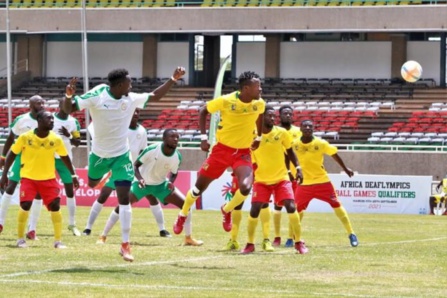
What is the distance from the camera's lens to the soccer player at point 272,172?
58.2 ft

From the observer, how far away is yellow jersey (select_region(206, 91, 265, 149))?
16.5 m

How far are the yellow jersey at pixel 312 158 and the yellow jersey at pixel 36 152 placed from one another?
3922mm

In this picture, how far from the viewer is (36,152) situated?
17.8 metres

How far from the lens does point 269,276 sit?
13.9m

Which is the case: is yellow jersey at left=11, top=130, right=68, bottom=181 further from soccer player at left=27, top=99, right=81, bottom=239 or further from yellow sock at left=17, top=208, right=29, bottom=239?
soccer player at left=27, top=99, right=81, bottom=239

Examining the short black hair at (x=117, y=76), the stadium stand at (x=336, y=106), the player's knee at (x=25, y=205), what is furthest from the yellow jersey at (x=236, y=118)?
the stadium stand at (x=336, y=106)

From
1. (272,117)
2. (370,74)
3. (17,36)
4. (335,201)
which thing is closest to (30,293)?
(272,117)

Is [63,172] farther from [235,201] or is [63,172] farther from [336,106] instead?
[336,106]

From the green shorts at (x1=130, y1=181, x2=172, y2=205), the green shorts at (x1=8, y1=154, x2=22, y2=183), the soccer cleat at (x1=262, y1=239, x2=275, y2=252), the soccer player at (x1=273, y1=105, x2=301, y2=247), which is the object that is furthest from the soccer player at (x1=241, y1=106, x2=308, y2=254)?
the green shorts at (x1=8, y1=154, x2=22, y2=183)

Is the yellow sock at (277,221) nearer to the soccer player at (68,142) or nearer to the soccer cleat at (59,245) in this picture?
the soccer player at (68,142)

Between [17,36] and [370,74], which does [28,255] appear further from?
[17,36]

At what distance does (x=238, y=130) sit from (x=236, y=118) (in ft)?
0.68

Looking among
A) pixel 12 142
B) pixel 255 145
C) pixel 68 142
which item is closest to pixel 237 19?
pixel 68 142

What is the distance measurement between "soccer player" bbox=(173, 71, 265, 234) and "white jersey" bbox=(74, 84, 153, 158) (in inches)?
57.8
